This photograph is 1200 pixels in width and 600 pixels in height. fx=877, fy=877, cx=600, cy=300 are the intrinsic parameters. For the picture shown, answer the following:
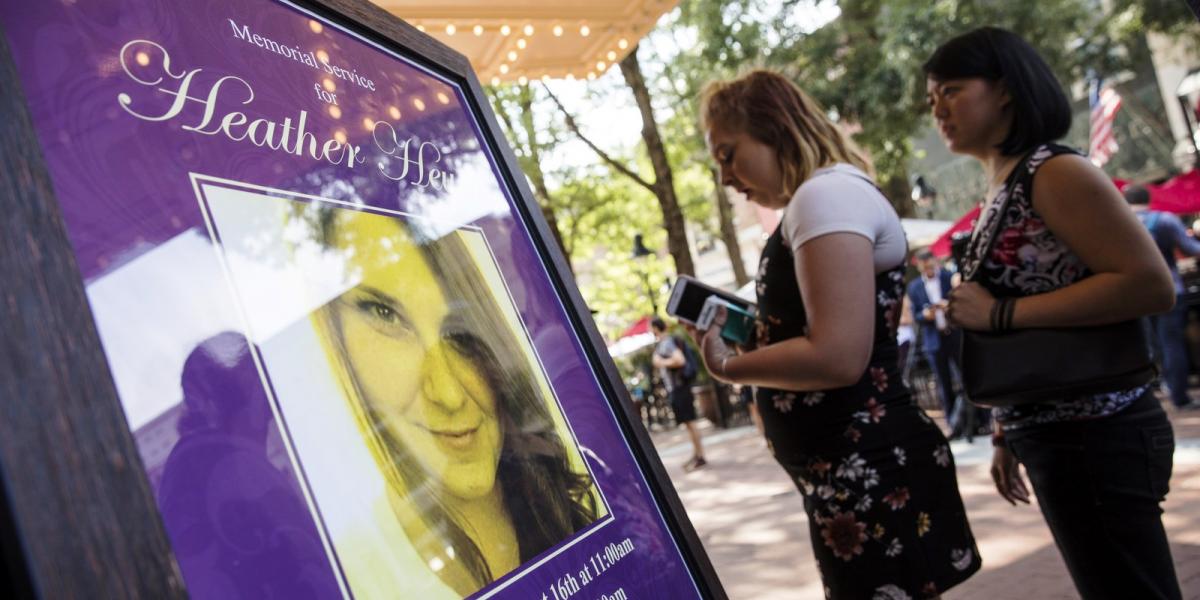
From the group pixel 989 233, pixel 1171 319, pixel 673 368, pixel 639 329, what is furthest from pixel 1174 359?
pixel 639 329

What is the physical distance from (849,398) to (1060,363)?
0.48 m

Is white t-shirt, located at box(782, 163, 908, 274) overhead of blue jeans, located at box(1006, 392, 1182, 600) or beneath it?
overhead

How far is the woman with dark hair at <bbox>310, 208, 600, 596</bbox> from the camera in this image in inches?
36.1

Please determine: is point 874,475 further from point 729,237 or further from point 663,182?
point 729,237

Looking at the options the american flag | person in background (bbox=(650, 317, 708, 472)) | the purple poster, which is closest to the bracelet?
the purple poster

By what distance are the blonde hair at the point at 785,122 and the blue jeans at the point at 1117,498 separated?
84 centimetres

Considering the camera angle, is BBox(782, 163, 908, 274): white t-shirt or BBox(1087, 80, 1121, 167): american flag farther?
BBox(1087, 80, 1121, 167): american flag

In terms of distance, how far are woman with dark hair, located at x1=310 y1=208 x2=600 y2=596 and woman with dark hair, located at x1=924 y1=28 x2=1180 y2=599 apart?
4.51 ft

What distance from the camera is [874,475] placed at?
1963mm

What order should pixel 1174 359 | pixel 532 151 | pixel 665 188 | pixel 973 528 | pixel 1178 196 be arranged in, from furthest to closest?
pixel 532 151 < pixel 665 188 < pixel 1178 196 < pixel 1174 359 < pixel 973 528

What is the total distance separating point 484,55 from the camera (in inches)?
259

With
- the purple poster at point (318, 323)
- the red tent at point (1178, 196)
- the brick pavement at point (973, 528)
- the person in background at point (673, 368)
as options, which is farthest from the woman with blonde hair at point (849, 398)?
the person in background at point (673, 368)

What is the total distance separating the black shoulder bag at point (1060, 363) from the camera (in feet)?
6.40

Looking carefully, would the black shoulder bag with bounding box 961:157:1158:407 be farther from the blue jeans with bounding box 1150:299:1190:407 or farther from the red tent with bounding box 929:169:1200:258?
the red tent with bounding box 929:169:1200:258
